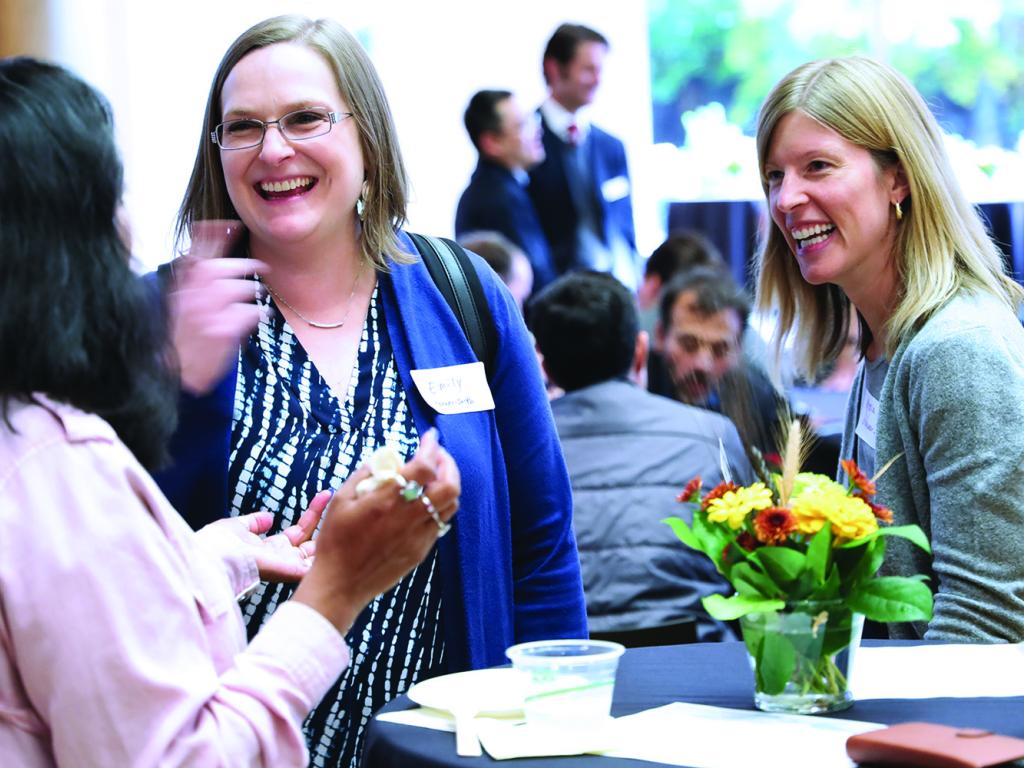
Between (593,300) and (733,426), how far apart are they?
563 mm

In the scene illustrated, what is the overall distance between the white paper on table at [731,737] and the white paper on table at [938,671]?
0.41ft

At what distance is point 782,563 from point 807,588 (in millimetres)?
43

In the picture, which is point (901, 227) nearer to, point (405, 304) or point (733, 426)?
point (405, 304)

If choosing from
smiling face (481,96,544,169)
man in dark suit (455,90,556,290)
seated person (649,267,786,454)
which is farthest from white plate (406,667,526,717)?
smiling face (481,96,544,169)

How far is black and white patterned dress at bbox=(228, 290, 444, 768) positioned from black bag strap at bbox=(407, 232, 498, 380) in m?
0.17

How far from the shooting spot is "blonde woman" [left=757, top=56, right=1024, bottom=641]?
197 cm

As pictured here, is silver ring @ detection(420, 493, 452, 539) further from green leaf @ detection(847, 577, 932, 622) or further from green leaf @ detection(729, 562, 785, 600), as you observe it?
green leaf @ detection(847, 577, 932, 622)

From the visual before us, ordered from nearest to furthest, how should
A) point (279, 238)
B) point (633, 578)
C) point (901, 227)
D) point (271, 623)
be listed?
point (271, 623), point (279, 238), point (901, 227), point (633, 578)

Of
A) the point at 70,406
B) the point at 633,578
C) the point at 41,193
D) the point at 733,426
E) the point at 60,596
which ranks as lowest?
the point at 633,578

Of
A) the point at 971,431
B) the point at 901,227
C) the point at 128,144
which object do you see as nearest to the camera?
Answer: the point at 971,431

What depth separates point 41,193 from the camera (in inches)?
47.5

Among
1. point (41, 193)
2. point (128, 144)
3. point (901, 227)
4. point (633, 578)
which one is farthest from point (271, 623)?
point (128, 144)

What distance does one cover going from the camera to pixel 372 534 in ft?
4.41

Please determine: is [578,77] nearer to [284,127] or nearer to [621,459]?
[621,459]
